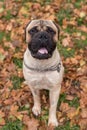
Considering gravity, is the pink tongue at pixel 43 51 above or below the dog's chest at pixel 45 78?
above

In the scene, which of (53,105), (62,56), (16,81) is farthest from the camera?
(62,56)

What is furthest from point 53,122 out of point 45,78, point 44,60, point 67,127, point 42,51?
point 42,51

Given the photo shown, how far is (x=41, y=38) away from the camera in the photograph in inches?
144

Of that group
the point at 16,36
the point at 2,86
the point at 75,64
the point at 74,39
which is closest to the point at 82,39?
the point at 74,39

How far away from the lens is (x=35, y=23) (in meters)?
3.74

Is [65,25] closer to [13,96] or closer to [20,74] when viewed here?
[20,74]

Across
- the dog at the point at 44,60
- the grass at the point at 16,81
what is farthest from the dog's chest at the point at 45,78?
the grass at the point at 16,81

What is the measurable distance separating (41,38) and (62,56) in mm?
1480

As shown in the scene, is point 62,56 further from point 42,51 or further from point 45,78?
point 42,51

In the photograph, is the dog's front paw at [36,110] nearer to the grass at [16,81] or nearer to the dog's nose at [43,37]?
the grass at [16,81]

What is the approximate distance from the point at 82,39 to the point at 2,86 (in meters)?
1.47

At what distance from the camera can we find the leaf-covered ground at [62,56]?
428 centimetres

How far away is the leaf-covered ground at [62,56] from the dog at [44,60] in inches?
9.8

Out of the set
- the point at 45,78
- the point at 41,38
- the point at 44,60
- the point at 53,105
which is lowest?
the point at 53,105
